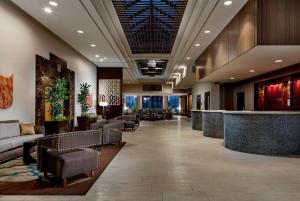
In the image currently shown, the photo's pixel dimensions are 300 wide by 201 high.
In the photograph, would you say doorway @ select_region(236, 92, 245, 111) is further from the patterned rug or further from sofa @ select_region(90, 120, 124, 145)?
the patterned rug

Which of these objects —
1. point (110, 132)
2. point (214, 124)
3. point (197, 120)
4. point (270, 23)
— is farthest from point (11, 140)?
point (197, 120)

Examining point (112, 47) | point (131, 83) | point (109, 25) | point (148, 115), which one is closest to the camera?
point (109, 25)

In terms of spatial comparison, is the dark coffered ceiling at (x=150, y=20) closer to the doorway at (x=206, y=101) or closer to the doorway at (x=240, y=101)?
the doorway at (x=240, y=101)

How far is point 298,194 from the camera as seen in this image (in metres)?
3.31

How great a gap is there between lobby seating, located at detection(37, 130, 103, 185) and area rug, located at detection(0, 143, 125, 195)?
200mm

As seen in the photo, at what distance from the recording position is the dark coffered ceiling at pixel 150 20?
654cm

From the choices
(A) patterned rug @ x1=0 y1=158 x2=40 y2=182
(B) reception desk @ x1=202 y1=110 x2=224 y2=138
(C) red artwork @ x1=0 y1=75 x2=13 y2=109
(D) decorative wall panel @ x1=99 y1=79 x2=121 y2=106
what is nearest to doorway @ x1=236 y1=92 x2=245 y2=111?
(B) reception desk @ x1=202 y1=110 x2=224 y2=138

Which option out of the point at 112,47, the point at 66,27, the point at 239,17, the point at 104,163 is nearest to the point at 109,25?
the point at 66,27

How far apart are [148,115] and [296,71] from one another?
1488 centimetres

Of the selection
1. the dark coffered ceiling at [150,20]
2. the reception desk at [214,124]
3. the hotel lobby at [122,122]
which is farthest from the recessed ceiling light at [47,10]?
the reception desk at [214,124]

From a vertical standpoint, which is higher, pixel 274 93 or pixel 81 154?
pixel 274 93

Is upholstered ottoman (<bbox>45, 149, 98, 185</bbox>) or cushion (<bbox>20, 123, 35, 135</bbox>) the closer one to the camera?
upholstered ottoman (<bbox>45, 149, 98, 185</bbox>)

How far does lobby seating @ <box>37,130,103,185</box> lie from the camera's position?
3.69m

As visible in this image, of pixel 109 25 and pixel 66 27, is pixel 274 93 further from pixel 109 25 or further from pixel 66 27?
pixel 66 27
